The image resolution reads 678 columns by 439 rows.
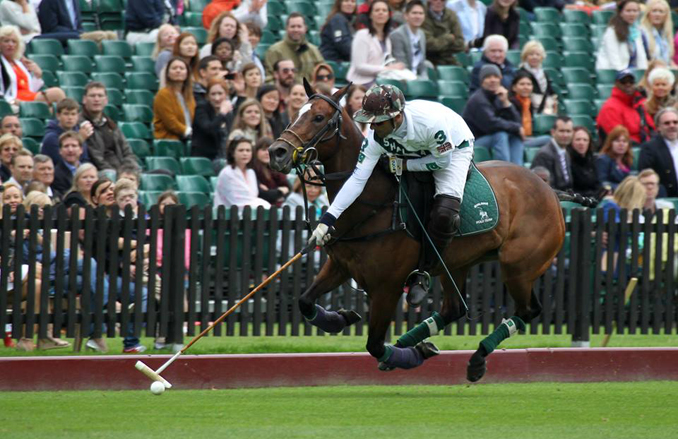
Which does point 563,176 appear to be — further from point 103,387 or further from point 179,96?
point 103,387

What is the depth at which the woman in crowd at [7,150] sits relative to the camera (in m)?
13.0

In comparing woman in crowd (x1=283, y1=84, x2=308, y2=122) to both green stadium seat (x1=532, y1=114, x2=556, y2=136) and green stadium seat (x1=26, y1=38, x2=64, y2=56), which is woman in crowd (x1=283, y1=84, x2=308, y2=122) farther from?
green stadium seat (x1=532, y1=114, x2=556, y2=136)

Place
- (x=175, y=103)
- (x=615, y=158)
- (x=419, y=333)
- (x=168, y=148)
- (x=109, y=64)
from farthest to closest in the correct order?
(x=109, y=64) → (x=615, y=158) → (x=168, y=148) → (x=175, y=103) → (x=419, y=333)

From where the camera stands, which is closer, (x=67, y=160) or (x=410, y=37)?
(x=67, y=160)

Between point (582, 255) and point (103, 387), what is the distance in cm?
464

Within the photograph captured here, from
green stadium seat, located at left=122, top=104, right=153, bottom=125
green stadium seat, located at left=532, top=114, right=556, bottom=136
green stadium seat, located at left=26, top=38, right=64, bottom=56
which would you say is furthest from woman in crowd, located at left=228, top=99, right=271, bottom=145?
green stadium seat, located at left=532, top=114, right=556, bottom=136

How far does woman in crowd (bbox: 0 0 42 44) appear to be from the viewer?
51.1 feet

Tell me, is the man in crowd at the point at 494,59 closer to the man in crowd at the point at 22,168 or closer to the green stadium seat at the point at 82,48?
the green stadium seat at the point at 82,48

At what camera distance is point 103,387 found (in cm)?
1038

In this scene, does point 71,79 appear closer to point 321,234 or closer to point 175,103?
point 175,103

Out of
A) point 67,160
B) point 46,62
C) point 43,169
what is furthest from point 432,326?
point 46,62

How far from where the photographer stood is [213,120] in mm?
14672

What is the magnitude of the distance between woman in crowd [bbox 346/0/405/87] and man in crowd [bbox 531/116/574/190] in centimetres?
239

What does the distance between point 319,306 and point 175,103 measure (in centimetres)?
557
